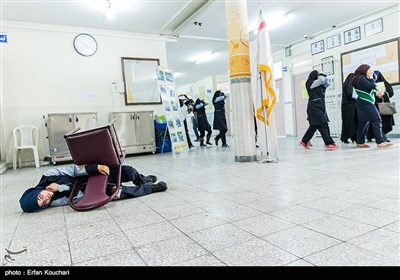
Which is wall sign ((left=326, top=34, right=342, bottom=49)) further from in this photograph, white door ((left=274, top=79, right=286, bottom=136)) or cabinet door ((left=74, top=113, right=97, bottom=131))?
cabinet door ((left=74, top=113, right=97, bottom=131))

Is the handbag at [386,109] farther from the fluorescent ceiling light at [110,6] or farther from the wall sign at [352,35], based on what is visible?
the fluorescent ceiling light at [110,6]

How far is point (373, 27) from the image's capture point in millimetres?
7008

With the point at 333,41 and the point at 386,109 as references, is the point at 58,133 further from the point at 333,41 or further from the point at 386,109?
the point at 333,41

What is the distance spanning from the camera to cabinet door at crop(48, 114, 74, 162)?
19.3 ft

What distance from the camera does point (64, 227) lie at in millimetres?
1844

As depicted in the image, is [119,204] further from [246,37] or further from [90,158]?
[246,37]

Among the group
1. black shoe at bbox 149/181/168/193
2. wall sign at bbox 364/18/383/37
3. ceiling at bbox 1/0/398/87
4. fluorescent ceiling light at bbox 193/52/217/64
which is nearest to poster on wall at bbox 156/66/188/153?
ceiling at bbox 1/0/398/87

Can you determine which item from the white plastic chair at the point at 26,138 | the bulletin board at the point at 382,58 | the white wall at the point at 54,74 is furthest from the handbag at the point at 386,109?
the white plastic chair at the point at 26,138

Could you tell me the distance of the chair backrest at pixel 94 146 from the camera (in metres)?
2.20

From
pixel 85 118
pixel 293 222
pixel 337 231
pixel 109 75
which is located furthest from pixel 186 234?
pixel 109 75

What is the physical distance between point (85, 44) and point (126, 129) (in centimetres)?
221

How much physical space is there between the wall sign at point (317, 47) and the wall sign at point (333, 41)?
0.17 metres

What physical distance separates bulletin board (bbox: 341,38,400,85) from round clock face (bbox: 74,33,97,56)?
6436 mm

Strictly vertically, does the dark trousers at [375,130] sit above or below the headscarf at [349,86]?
below
